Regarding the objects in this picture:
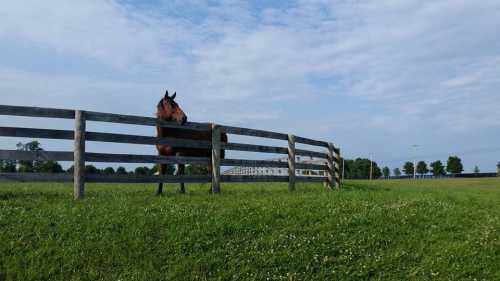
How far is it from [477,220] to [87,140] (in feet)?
30.3

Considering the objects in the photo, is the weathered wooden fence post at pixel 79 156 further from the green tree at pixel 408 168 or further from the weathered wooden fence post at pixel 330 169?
the green tree at pixel 408 168

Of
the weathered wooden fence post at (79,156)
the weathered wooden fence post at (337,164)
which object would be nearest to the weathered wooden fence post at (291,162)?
the weathered wooden fence post at (337,164)

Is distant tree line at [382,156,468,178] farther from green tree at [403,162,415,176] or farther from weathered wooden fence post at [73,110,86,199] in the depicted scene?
weathered wooden fence post at [73,110,86,199]

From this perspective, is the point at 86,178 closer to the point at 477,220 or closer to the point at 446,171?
the point at 477,220

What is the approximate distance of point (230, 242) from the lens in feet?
26.3

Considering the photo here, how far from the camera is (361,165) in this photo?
436ft

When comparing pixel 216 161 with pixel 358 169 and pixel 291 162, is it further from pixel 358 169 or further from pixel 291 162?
pixel 358 169

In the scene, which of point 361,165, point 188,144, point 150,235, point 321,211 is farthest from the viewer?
point 361,165

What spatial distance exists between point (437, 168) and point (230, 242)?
14670 cm

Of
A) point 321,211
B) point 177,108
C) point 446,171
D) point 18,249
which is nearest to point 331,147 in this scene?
point 177,108

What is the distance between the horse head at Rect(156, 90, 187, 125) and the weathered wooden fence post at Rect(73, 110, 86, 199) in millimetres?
3103

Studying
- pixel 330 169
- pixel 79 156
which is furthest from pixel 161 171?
pixel 330 169

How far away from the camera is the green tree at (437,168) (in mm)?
141625

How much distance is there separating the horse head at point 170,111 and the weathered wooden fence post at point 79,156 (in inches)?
122
